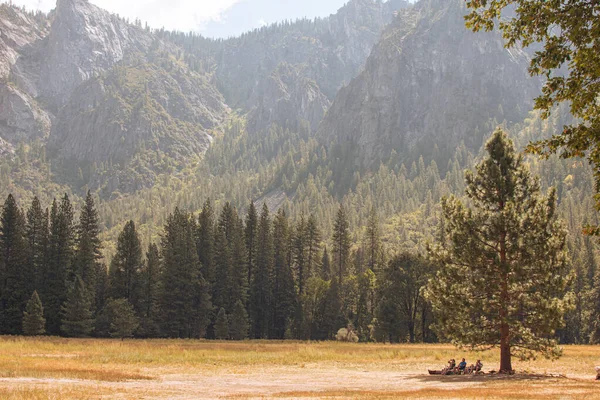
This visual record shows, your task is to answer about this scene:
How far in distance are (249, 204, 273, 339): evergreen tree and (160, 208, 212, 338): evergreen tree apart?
1175 centimetres

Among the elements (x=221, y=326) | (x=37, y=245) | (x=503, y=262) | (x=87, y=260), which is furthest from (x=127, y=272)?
(x=503, y=262)

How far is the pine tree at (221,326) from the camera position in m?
81.2

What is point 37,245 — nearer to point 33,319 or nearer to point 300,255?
point 33,319

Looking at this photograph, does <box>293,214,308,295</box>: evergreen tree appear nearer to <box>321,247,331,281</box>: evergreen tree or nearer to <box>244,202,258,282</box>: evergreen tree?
<box>244,202,258,282</box>: evergreen tree

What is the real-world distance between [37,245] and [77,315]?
1623cm

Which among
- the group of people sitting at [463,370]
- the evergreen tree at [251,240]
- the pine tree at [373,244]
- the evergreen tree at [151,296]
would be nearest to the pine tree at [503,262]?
the group of people sitting at [463,370]

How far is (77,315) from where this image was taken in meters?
73.9

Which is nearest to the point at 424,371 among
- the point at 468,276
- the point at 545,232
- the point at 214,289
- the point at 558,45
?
the point at 468,276

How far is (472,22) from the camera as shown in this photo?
58.5ft

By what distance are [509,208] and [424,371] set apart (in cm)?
1220

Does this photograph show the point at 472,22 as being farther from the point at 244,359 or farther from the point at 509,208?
the point at 244,359

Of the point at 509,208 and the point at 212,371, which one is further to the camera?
the point at 212,371

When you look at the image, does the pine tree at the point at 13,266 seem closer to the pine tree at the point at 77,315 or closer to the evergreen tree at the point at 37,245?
the evergreen tree at the point at 37,245

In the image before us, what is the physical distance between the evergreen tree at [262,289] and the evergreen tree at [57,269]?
93.4 feet
